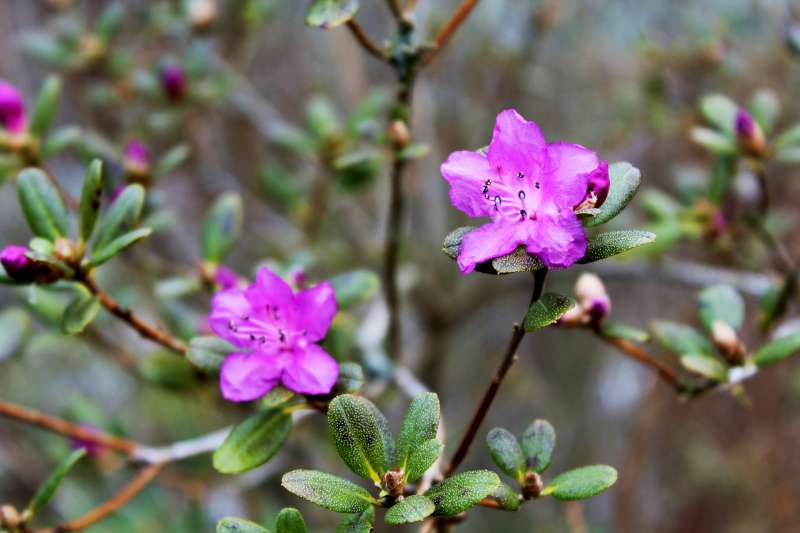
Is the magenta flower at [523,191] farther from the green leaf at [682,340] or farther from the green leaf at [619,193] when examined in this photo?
the green leaf at [682,340]

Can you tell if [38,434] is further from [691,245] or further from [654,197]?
[691,245]

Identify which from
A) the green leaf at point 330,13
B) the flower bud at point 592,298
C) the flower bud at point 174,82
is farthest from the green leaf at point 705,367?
the flower bud at point 174,82

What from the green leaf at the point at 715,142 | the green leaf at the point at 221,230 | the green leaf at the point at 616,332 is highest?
the green leaf at the point at 715,142

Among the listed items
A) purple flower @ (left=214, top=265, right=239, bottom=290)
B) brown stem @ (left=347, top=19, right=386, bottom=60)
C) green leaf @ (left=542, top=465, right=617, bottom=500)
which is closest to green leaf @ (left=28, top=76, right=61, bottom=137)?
purple flower @ (left=214, top=265, right=239, bottom=290)

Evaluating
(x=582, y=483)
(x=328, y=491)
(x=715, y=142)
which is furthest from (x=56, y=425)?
Answer: (x=715, y=142)

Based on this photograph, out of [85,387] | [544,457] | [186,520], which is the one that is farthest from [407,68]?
[85,387]

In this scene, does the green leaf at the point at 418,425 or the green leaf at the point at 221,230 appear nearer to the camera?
the green leaf at the point at 418,425

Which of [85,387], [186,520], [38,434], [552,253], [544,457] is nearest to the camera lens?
[552,253]
